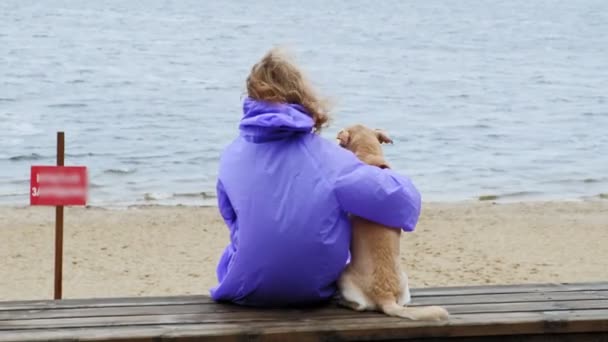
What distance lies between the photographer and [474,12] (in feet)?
220

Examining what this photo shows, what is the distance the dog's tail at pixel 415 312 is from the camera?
3859 millimetres

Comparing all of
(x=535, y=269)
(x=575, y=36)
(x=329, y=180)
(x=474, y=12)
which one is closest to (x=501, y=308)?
(x=329, y=180)

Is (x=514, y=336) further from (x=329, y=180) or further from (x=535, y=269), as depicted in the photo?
(x=535, y=269)

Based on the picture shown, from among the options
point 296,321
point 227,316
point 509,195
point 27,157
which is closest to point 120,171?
point 27,157

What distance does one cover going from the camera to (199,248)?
9.79 meters

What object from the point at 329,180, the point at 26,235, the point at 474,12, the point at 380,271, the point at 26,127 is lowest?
→ the point at 474,12

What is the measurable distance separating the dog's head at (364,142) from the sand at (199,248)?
13.8ft

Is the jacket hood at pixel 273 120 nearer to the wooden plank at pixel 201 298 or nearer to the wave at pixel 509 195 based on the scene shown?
the wooden plank at pixel 201 298

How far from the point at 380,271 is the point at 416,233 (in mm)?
6585

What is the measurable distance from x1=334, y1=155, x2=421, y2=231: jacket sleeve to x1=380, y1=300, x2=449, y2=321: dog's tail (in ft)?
0.93

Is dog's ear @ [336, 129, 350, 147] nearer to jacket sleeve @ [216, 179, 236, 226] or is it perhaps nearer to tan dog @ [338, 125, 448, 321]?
tan dog @ [338, 125, 448, 321]

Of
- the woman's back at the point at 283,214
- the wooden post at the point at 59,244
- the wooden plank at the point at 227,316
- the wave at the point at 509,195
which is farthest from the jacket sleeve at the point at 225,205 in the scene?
the wave at the point at 509,195

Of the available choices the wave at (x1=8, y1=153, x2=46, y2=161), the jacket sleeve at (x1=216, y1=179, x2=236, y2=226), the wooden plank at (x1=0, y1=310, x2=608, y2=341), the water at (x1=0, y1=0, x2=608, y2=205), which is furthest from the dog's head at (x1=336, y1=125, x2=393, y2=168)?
the wave at (x1=8, y1=153, x2=46, y2=161)

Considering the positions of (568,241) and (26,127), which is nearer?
(568,241)
